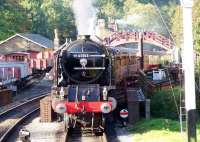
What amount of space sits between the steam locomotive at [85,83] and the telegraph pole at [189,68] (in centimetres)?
487

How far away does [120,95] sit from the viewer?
20234 millimetres

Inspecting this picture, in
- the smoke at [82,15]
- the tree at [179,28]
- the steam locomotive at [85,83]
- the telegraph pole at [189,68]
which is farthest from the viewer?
the tree at [179,28]

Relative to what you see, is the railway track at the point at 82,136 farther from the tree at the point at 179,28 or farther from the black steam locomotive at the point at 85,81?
the tree at the point at 179,28

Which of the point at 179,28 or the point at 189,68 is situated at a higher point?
the point at 179,28

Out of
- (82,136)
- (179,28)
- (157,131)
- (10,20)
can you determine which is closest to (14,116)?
(82,136)

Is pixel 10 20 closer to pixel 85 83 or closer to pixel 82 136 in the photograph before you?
pixel 85 83

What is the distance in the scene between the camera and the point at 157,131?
16797 millimetres

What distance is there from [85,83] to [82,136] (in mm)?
1898

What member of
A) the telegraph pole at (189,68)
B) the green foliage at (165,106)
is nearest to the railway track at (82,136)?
the telegraph pole at (189,68)

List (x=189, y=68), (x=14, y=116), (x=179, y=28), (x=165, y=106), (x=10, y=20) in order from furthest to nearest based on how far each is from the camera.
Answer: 1. (x=10, y=20)
2. (x=179, y=28)
3. (x=14, y=116)
4. (x=165, y=106)
5. (x=189, y=68)

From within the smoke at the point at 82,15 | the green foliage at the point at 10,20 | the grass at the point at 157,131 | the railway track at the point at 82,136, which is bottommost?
the railway track at the point at 82,136

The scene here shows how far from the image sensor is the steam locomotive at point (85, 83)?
16.6m

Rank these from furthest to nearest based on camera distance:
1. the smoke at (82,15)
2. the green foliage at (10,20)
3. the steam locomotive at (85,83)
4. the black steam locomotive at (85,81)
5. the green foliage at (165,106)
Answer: the green foliage at (10,20), the smoke at (82,15), the green foliage at (165,106), the black steam locomotive at (85,81), the steam locomotive at (85,83)

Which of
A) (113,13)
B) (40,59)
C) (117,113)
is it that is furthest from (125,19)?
(117,113)
